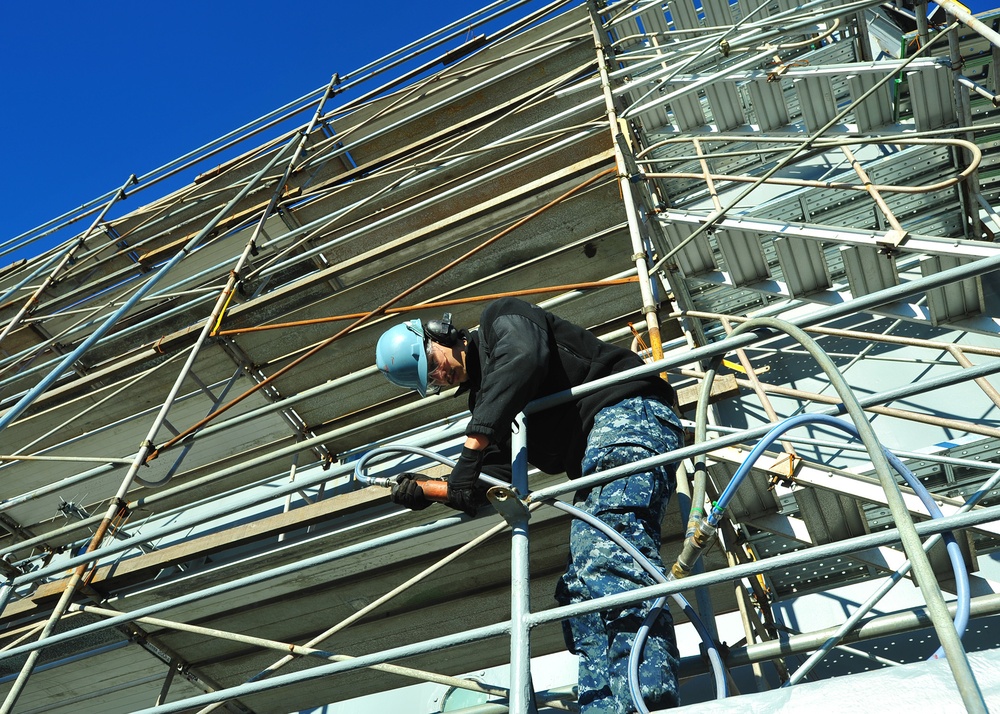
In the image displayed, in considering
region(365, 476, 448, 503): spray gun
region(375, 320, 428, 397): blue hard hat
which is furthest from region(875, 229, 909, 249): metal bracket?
region(365, 476, 448, 503): spray gun

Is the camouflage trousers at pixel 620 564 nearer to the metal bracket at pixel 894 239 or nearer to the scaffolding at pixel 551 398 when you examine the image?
the scaffolding at pixel 551 398

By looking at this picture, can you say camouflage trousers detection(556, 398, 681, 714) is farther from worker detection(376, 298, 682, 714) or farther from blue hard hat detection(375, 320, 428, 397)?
blue hard hat detection(375, 320, 428, 397)

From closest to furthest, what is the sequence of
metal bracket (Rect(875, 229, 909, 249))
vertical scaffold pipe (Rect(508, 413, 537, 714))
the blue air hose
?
1. the blue air hose
2. vertical scaffold pipe (Rect(508, 413, 537, 714))
3. metal bracket (Rect(875, 229, 909, 249))

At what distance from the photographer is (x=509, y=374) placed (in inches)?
121

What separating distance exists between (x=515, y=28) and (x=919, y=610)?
9046 mm

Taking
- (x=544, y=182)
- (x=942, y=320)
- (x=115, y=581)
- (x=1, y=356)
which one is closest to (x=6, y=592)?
(x=115, y=581)

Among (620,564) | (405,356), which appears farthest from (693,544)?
(405,356)

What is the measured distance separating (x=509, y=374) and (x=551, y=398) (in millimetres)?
290

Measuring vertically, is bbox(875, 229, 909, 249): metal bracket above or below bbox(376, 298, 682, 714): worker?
above

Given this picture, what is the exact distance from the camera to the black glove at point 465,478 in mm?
3049

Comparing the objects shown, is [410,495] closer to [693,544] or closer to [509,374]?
[509,374]

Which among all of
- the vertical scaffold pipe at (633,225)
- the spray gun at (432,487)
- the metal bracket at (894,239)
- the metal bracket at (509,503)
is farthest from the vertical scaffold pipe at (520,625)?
the metal bracket at (894,239)

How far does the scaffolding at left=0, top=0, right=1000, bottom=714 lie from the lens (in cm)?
412

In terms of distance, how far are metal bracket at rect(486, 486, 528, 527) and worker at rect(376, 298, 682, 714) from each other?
0.35 m
